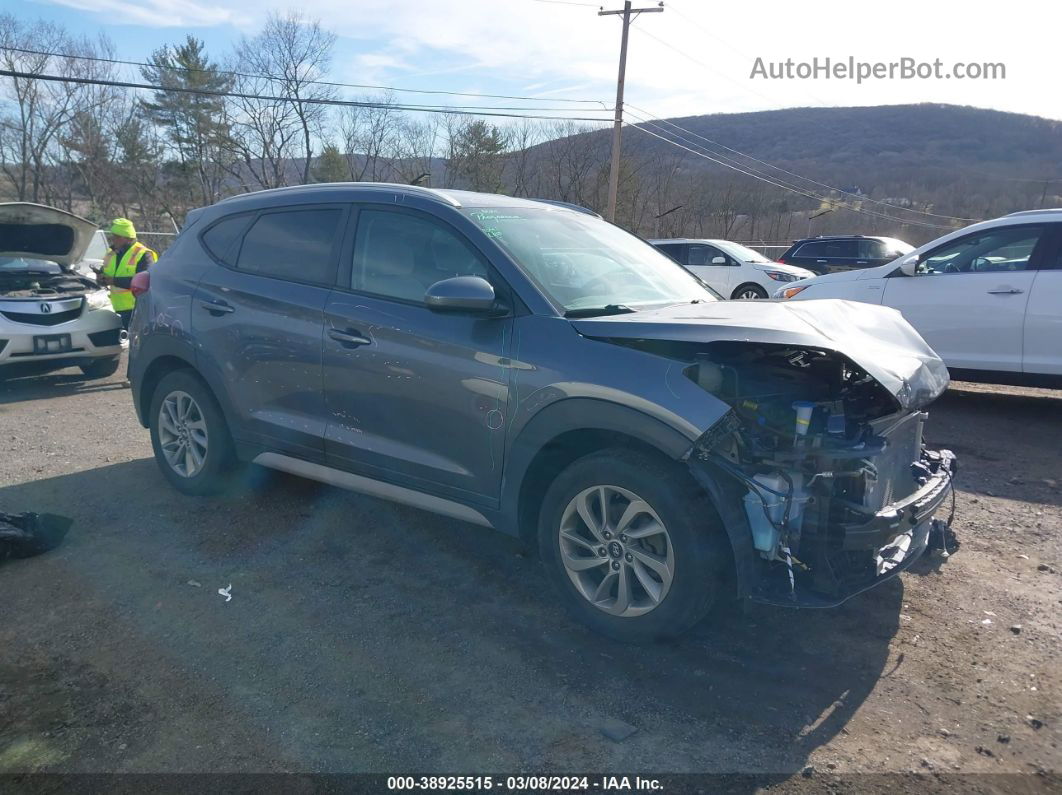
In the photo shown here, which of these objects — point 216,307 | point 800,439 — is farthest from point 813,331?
point 216,307

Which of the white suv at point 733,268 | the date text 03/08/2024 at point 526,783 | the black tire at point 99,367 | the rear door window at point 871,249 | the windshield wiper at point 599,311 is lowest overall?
the date text 03/08/2024 at point 526,783

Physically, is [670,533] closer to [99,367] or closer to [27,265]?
[99,367]

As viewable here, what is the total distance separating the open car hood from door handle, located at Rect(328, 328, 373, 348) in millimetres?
6076

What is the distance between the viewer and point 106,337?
888 centimetres

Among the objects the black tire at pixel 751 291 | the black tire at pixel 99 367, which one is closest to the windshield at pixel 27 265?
the black tire at pixel 99 367

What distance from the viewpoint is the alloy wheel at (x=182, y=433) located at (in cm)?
516

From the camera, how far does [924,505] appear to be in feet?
11.5

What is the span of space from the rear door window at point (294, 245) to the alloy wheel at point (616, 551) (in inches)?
79.2

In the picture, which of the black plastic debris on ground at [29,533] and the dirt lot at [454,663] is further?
the black plastic debris on ground at [29,533]

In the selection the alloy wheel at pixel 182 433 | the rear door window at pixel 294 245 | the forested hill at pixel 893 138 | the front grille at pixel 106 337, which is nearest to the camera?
the rear door window at pixel 294 245

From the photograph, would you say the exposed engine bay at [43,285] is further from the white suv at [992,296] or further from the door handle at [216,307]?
the white suv at [992,296]

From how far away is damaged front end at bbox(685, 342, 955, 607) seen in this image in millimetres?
3105

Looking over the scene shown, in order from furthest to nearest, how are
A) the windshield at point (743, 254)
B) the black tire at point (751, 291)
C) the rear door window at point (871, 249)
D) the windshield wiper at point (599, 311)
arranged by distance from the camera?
the rear door window at point (871, 249)
the windshield at point (743, 254)
the black tire at point (751, 291)
the windshield wiper at point (599, 311)

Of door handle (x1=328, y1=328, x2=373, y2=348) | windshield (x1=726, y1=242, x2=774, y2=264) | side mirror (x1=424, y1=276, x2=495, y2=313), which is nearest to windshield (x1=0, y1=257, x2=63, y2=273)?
door handle (x1=328, y1=328, x2=373, y2=348)
